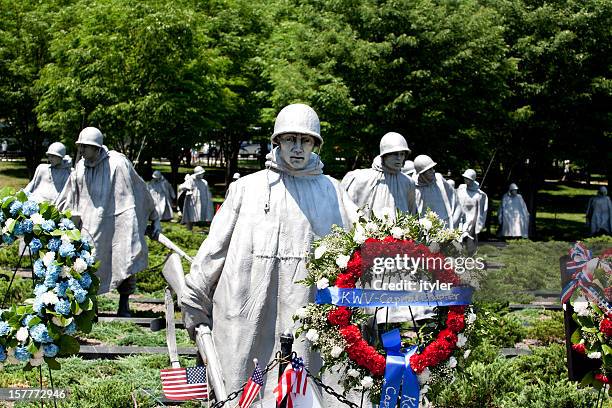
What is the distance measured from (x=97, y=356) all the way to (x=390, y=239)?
6276 millimetres

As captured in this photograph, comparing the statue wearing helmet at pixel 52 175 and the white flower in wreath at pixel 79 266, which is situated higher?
the statue wearing helmet at pixel 52 175

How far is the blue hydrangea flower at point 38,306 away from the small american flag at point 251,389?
1.87 m

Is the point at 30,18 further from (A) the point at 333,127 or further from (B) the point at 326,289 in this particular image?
(B) the point at 326,289

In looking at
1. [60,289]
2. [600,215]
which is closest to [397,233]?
[60,289]

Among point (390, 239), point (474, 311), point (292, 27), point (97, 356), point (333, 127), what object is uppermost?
point (292, 27)

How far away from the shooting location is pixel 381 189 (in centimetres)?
1329

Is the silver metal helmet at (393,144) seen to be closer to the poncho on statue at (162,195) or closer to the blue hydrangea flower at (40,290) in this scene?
the blue hydrangea flower at (40,290)

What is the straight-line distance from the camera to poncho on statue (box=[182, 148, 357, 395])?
6.66 m

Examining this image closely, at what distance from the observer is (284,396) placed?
229 inches

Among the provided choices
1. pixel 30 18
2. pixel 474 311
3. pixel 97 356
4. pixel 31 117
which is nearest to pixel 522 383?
pixel 474 311

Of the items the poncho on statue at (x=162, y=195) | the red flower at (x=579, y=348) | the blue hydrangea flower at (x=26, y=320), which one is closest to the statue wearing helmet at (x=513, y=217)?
the poncho on statue at (x=162, y=195)

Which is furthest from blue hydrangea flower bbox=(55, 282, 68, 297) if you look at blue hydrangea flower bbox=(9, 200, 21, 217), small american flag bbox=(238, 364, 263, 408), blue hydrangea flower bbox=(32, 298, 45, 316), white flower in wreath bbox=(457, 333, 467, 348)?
white flower in wreath bbox=(457, 333, 467, 348)

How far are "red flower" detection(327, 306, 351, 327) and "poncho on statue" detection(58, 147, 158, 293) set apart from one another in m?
8.08

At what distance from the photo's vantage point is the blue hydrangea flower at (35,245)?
7.64 metres
